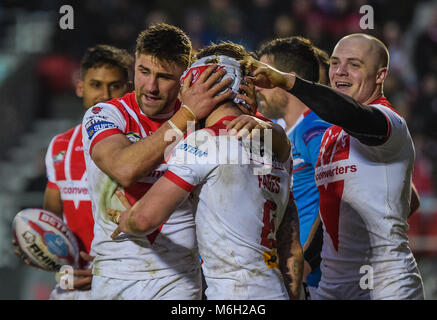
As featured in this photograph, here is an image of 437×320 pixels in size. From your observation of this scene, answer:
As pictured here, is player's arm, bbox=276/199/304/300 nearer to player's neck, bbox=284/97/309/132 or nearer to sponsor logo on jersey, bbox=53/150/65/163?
→ player's neck, bbox=284/97/309/132

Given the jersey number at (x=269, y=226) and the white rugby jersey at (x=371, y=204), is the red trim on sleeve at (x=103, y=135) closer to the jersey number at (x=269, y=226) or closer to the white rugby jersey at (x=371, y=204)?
the jersey number at (x=269, y=226)

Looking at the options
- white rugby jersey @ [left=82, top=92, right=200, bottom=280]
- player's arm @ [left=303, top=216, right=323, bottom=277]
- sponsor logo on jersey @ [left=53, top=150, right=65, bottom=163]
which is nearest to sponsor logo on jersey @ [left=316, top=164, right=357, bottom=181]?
player's arm @ [left=303, top=216, right=323, bottom=277]

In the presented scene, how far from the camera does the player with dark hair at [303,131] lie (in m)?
4.92

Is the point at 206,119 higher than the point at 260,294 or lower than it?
higher

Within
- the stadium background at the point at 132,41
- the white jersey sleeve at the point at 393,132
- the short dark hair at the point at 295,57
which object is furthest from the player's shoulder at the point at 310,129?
the stadium background at the point at 132,41

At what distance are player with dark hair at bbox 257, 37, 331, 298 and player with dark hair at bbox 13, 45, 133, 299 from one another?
1.20m

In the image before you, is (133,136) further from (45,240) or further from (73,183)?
(73,183)

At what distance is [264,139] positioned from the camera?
3.45m

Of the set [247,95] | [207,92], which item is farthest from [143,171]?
[247,95]

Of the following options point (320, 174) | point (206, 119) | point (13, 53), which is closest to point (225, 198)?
point (206, 119)

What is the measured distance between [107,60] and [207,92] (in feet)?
7.38

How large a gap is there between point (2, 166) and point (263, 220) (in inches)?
348

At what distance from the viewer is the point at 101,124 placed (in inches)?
155

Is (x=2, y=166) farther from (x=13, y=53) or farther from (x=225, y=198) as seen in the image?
(x=225, y=198)
